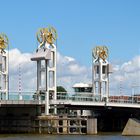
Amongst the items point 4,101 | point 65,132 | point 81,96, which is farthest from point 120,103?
point 4,101

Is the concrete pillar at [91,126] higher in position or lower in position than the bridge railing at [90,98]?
lower

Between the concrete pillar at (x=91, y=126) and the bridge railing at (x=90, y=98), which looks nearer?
the concrete pillar at (x=91, y=126)

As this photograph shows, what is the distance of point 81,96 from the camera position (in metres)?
175

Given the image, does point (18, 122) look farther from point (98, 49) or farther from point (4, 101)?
point (98, 49)

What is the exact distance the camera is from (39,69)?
169250mm

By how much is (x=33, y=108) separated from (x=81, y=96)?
15642 mm

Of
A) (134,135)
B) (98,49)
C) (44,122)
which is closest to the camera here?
(134,135)

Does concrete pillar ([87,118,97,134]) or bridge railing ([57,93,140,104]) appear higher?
bridge railing ([57,93,140,104])

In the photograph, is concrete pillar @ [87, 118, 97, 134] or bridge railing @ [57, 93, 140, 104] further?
bridge railing @ [57, 93, 140, 104]

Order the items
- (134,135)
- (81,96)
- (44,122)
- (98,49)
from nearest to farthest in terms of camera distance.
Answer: (134,135)
(44,122)
(81,96)
(98,49)

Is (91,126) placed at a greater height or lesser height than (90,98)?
lesser

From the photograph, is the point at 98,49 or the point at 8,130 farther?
the point at 98,49

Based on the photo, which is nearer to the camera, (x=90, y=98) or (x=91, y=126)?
(x=91, y=126)

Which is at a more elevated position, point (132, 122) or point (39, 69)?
point (39, 69)
